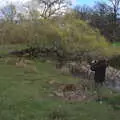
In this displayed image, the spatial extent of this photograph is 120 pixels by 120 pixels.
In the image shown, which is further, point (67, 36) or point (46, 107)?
point (67, 36)

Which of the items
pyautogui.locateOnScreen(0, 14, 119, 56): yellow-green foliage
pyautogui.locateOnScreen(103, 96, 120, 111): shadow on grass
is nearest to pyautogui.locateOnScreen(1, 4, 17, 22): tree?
pyautogui.locateOnScreen(0, 14, 119, 56): yellow-green foliage

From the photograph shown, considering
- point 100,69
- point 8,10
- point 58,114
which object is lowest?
point 58,114

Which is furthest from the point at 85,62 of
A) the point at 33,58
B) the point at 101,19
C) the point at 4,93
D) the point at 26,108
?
the point at 101,19

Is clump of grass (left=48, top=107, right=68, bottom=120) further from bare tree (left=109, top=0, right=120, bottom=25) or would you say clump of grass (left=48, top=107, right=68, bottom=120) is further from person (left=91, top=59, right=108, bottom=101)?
bare tree (left=109, top=0, right=120, bottom=25)

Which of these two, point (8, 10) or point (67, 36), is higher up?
point (8, 10)

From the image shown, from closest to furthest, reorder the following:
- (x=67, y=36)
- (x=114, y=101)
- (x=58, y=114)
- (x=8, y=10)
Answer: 1. (x=58, y=114)
2. (x=114, y=101)
3. (x=67, y=36)
4. (x=8, y=10)

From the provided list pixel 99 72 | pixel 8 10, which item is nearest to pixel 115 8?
pixel 8 10

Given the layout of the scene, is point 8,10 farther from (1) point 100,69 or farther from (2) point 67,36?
(1) point 100,69

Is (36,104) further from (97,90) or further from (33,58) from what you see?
(33,58)

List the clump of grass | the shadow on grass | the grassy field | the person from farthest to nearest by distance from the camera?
the person
the shadow on grass
the grassy field
the clump of grass

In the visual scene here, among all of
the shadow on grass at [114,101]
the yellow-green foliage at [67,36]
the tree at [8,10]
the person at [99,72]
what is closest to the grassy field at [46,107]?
the shadow on grass at [114,101]

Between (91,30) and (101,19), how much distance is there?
5080 centimetres

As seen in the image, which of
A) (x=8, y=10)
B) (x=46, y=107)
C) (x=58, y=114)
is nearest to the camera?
(x=58, y=114)

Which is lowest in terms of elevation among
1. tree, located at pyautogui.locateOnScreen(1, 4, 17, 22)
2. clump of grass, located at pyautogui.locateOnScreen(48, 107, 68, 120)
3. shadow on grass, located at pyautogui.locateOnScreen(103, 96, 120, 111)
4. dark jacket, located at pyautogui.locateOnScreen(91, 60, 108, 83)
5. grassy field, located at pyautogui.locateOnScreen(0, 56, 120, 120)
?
shadow on grass, located at pyautogui.locateOnScreen(103, 96, 120, 111)
